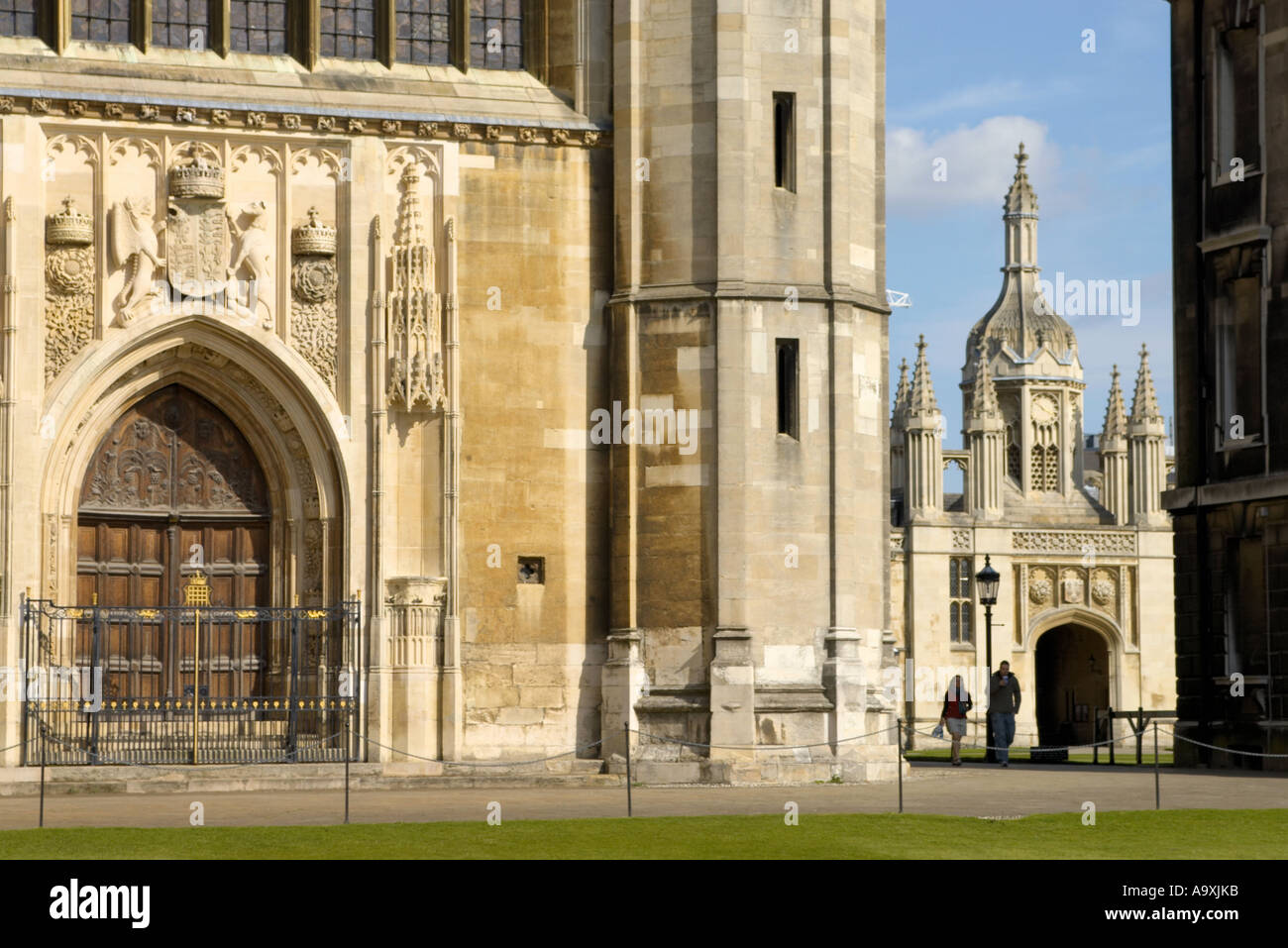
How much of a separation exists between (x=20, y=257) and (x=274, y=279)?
10.0ft

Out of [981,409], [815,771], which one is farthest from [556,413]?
[981,409]

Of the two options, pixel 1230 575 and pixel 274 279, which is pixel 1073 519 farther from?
pixel 274 279

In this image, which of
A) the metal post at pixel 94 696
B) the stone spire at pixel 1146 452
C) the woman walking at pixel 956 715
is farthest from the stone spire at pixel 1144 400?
the metal post at pixel 94 696

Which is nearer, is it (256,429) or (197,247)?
(197,247)

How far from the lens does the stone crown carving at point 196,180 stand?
93.2ft

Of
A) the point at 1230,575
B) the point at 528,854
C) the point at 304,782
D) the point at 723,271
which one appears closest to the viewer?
the point at 528,854

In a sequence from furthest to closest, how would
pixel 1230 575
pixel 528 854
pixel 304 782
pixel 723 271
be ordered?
pixel 1230 575, pixel 723 271, pixel 304 782, pixel 528 854

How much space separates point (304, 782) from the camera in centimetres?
2702

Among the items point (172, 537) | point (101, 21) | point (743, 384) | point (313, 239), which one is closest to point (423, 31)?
point (313, 239)

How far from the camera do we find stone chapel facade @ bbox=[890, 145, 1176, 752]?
300 ft

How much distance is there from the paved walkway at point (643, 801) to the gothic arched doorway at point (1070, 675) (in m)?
64.3

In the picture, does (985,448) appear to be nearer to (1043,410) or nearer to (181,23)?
(1043,410)

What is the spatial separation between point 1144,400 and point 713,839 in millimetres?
77590

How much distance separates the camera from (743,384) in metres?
28.7
